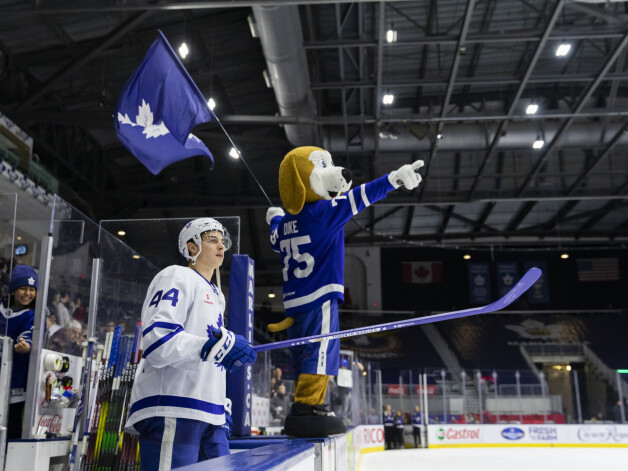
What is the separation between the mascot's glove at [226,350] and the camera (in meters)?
1.92

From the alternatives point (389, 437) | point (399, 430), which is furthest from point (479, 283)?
point (389, 437)

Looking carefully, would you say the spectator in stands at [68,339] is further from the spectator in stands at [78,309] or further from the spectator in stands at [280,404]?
the spectator in stands at [280,404]

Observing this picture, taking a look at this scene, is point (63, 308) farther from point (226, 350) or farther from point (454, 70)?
point (454, 70)

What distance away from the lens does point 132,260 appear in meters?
4.32

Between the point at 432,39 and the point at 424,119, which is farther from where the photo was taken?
the point at 424,119

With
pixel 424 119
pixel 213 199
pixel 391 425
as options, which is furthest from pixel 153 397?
pixel 213 199

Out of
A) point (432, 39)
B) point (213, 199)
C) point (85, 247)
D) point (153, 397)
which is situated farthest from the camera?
point (213, 199)

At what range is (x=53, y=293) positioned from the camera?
3.76 meters

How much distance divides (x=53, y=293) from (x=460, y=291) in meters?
18.2

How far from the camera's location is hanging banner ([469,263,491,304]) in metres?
20.6

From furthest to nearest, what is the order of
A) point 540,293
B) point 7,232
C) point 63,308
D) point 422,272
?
point 540,293 → point 422,272 → point 63,308 → point 7,232

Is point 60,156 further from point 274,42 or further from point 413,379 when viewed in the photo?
point 413,379

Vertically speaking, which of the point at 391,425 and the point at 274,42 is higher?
the point at 274,42

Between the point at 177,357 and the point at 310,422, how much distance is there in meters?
1.35
